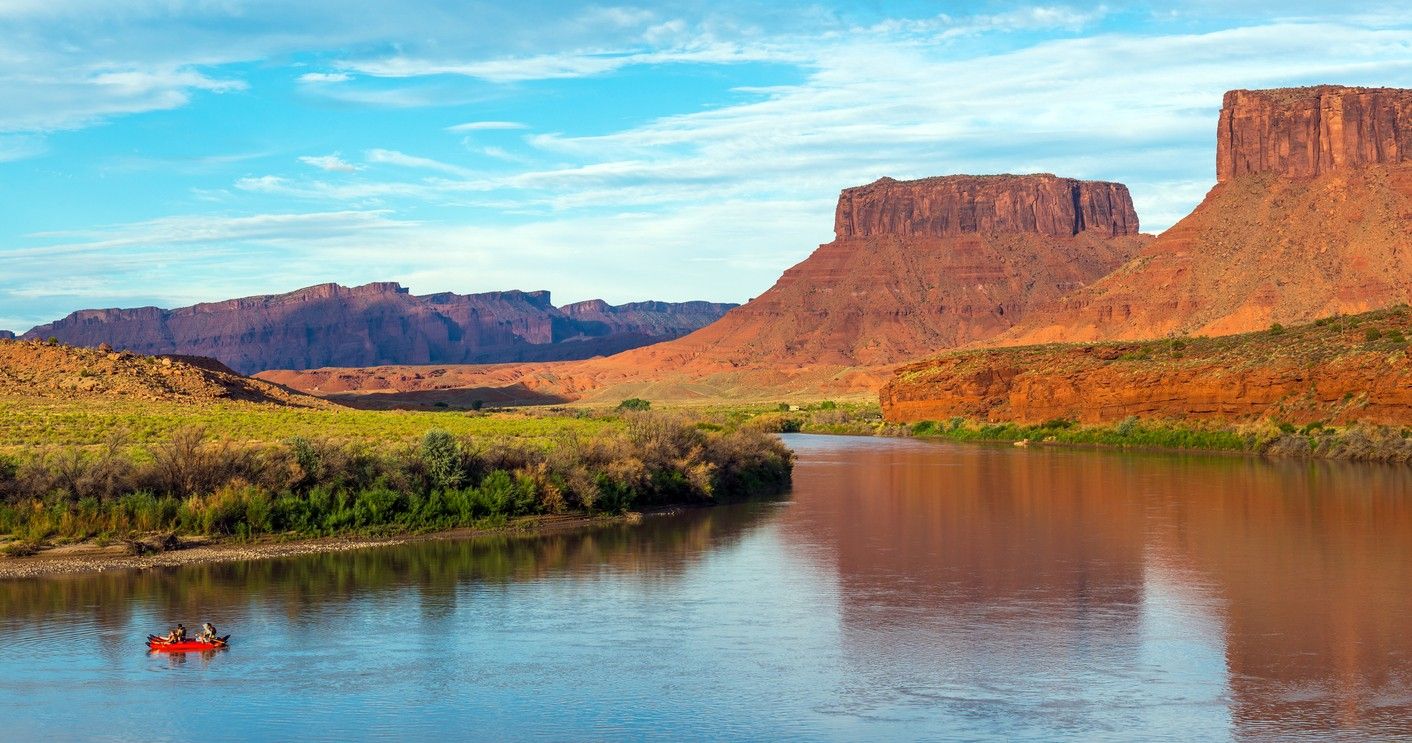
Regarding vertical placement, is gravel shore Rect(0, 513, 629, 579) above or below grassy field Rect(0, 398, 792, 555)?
below

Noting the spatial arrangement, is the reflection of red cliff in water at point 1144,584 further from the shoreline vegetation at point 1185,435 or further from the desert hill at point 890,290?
the desert hill at point 890,290

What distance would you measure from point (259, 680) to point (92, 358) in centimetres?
4024

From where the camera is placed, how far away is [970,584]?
22281 millimetres

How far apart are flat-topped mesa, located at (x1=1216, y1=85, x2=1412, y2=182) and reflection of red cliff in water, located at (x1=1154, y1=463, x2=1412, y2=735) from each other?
9431cm

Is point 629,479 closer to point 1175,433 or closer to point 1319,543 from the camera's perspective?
point 1319,543

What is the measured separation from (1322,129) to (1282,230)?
1203cm

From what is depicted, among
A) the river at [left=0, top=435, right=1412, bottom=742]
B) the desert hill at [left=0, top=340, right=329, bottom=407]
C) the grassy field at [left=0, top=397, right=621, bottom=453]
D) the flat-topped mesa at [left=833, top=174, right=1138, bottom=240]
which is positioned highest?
the flat-topped mesa at [left=833, top=174, right=1138, bottom=240]

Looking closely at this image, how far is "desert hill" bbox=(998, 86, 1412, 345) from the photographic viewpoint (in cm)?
11006

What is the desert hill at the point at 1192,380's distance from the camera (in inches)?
2058

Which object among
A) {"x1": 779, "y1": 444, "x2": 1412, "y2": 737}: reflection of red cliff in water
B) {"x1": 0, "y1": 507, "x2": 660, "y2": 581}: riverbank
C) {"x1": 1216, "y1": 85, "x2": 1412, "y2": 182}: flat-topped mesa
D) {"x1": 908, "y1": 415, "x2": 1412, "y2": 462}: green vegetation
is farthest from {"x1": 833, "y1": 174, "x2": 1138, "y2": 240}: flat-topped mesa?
{"x1": 0, "y1": 507, "x2": 660, "y2": 581}: riverbank

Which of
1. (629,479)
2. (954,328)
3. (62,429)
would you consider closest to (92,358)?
(62,429)

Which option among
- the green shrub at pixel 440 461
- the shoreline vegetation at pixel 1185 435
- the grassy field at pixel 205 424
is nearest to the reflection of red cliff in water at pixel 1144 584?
the shoreline vegetation at pixel 1185 435

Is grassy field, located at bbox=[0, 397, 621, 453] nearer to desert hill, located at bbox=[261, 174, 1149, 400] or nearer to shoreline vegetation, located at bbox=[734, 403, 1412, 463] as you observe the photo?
shoreline vegetation, located at bbox=[734, 403, 1412, 463]

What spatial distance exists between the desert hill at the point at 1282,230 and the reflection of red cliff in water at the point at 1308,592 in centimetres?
7800
